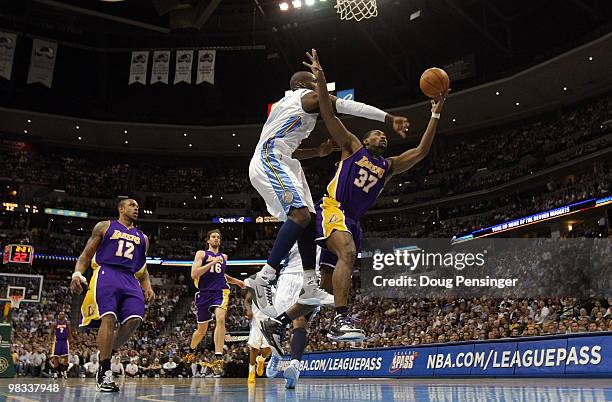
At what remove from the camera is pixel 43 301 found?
31.8 meters

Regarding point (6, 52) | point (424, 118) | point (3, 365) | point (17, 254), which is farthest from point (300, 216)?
point (424, 118)

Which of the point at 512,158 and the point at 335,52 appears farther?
the point at 335,52

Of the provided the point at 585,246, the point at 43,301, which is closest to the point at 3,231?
the point at 43,301

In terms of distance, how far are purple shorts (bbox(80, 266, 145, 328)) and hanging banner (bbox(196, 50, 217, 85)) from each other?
25.4 metres

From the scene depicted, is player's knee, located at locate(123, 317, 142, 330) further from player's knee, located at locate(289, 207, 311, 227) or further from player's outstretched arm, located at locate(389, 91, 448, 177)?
player's outstretched arm, located at locate(389, 91, 448, 177)

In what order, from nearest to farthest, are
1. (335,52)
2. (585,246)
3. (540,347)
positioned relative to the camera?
(540,347) → (585,246) → (335,52)

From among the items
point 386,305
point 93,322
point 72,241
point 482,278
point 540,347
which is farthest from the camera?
point 72,241

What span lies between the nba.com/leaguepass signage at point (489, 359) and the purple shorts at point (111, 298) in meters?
1.91

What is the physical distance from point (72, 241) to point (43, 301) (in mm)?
7359

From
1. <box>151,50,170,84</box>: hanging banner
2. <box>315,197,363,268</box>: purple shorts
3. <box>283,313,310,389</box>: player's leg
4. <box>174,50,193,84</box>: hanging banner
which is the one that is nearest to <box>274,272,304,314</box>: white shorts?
<box>283,313,310,389</box>: player's leg

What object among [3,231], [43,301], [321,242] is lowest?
[321,242]

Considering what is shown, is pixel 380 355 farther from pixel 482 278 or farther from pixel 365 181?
pixel 482 278
